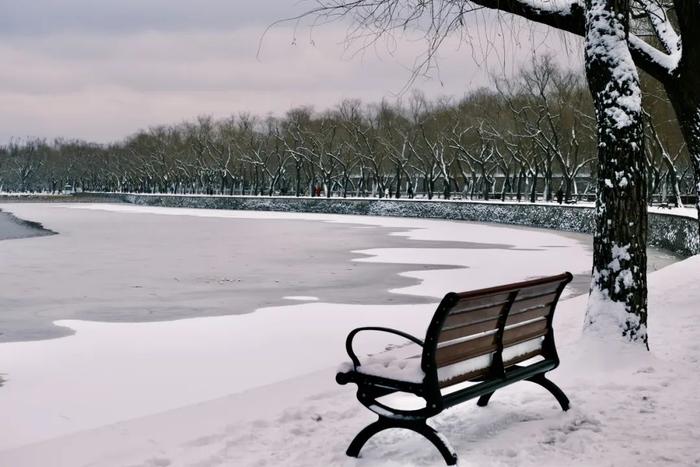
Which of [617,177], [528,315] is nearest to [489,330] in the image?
[528,315]

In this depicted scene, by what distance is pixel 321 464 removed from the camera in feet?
15.6

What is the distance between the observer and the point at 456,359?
484 cm

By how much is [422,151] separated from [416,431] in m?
81.9

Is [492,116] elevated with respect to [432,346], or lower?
elevated

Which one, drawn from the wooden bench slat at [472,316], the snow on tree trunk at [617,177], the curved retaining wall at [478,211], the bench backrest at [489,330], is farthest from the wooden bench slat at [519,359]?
the curved retaining wall at [478,211]

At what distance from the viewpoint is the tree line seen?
188ft

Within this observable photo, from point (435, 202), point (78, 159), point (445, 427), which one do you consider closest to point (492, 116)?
point (435, 202)

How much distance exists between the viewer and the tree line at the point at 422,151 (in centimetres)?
5728

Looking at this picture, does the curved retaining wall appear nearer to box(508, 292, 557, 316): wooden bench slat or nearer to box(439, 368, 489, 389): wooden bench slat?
box(508, 292, 557, 316): wooden bench slat

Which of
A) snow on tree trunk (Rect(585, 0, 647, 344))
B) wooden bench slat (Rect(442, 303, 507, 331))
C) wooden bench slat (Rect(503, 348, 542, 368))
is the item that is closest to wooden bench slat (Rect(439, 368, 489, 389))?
wooden bench slat (Rect(503, 348, 542, 368))

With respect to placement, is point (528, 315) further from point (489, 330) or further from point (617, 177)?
point (617, 177)

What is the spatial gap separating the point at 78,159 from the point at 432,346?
174 m

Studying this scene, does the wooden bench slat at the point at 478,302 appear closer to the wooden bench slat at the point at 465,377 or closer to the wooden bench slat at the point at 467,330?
the wooden bench slat at the point at 467,330

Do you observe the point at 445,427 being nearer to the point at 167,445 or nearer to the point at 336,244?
the point at 167,445
